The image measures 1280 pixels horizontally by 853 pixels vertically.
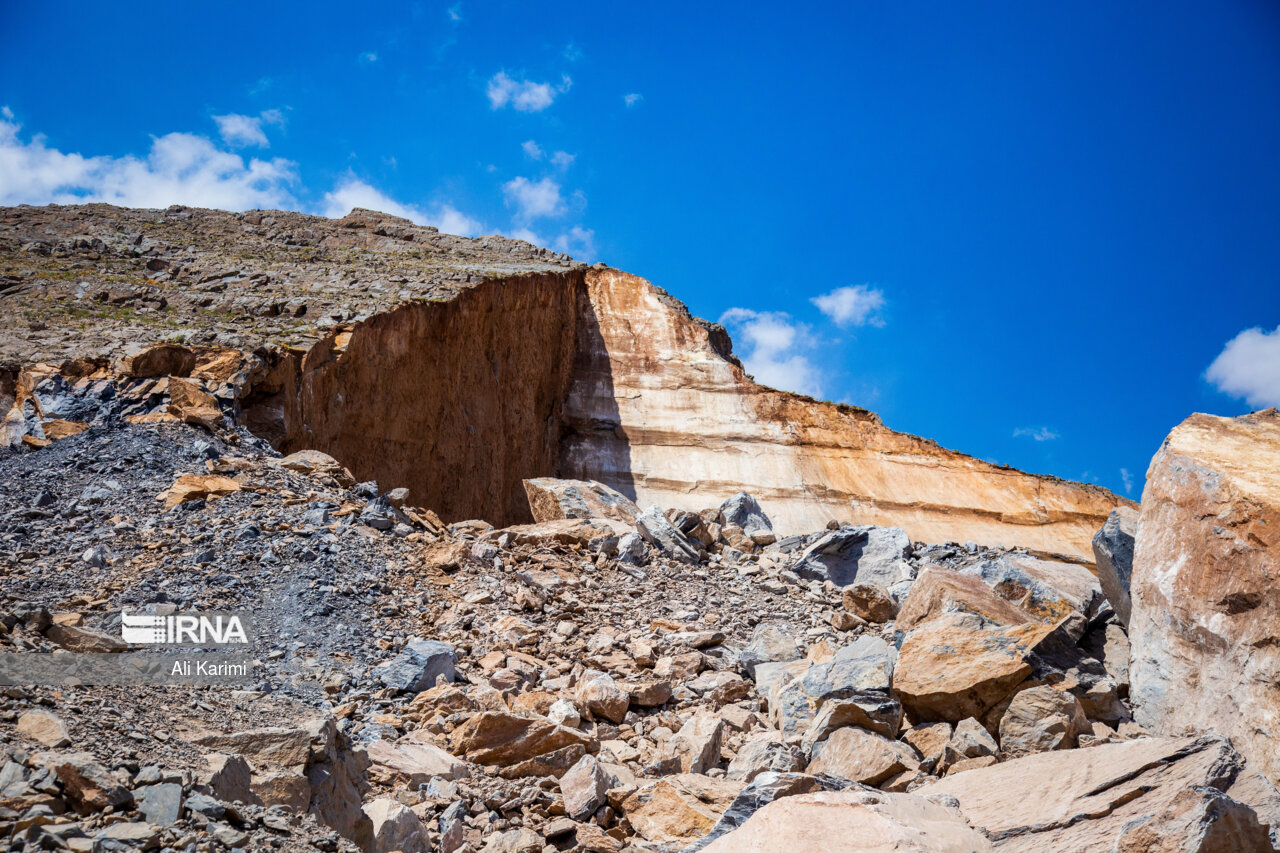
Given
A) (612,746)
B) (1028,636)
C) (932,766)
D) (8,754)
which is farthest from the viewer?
(1028,636)

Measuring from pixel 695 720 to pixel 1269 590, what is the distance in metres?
3.73

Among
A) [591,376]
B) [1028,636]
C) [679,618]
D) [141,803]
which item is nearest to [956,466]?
[591,376]

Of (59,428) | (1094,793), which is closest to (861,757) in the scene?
(1094,793)

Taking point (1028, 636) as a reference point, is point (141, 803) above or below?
below

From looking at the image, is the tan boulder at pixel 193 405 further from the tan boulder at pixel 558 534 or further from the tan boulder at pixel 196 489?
the tan boulder at pixel 558 534

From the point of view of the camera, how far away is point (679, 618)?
9422mm

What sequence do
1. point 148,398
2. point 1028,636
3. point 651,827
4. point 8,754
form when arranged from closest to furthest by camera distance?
point 8,754 → point 651,827 → point 1028,636 → point 148,398

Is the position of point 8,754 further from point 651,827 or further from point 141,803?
point 651,827

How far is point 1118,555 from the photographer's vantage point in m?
7.64

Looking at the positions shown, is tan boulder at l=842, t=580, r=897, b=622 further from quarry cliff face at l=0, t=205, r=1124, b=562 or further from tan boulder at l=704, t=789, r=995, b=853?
quarry cliff face at l=0, t=205, r=1124, b=562

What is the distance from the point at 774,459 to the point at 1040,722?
1620cm

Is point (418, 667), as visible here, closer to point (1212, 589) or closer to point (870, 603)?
point (870, 603)

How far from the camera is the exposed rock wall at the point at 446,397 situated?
14.9m

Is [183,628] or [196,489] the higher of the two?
[196,489]
